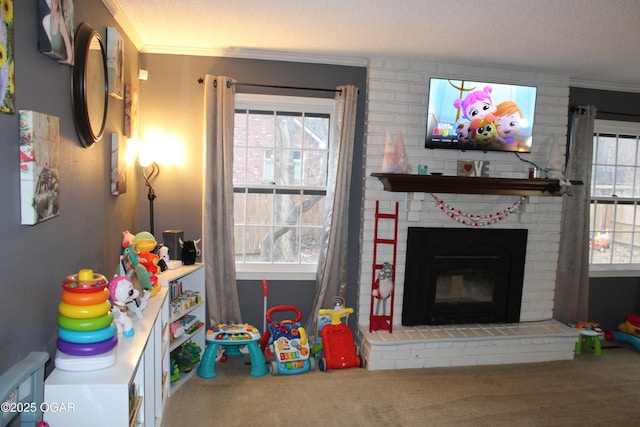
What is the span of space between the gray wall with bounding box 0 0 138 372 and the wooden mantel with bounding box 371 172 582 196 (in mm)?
2021

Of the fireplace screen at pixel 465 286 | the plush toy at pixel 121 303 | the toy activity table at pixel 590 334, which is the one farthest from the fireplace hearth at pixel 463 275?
the plush toy at pixel 121 303

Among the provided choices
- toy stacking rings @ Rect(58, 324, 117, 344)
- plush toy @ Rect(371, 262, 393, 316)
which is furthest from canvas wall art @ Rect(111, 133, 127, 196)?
plush toy @ Rect(371, 262, 393, 316)

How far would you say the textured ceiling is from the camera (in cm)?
256

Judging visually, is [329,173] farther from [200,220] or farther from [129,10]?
[129,10]

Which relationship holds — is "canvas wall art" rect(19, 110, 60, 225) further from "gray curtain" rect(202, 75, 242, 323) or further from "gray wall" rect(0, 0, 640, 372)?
"gray curtain" rect(202, 75, 242, 323)

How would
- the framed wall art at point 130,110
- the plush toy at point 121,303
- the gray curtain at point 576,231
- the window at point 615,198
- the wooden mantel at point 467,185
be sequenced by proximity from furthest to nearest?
the window at point 615,198 < the gray curtain at point 576,231 < the wooden mantel at point 467,185 < the framed wall art at point 130,110 < the plush toy at point 121,303

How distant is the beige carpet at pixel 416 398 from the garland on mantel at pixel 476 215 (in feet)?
3.87

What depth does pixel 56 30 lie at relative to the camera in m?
1.82

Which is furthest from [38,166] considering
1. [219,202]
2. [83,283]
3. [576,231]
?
[576,231]

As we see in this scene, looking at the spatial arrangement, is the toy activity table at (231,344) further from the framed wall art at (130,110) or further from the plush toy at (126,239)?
the framed wall art at (130,110)

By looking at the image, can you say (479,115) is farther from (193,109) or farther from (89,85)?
(89,85)

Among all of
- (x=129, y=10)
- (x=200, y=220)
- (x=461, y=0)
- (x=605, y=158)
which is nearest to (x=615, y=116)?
(x=605, y=158)

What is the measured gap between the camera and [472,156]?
3898mm

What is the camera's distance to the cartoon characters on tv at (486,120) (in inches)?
144
